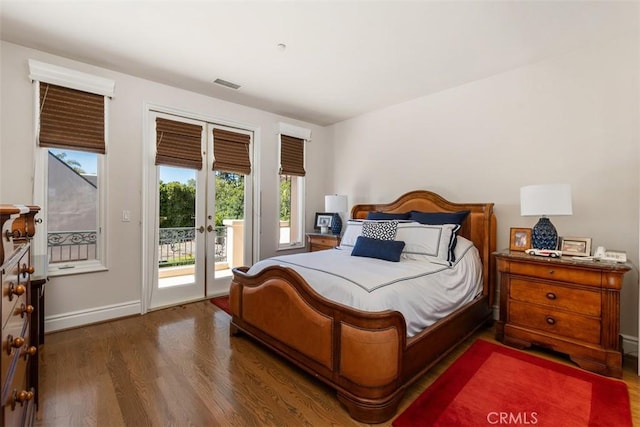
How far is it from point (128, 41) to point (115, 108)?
32.1 inches

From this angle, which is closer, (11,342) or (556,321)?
(11,342)

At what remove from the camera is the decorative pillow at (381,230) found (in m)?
2.92

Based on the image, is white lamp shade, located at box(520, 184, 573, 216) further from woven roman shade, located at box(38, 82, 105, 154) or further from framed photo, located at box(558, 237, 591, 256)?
woven roman shade, located at box(38, 82, 105, 154)

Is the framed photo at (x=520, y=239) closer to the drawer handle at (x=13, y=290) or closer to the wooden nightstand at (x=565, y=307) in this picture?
the wooden nightstand at (x=565, y=307)

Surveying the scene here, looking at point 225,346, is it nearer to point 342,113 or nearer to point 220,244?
point 220,244

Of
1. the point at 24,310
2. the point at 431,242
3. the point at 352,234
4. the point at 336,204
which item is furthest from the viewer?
the point at 336,204

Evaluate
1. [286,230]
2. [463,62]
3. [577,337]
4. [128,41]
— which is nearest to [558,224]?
[577,337]

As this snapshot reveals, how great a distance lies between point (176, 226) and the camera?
3582 millimetres

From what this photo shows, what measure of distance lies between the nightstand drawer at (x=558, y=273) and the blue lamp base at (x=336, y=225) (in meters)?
2.36

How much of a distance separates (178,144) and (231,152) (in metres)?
0.66

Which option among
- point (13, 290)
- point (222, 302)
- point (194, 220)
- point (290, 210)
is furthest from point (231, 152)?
point (13, 290)

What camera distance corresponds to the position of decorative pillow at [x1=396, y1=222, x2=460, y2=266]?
8.67 ft

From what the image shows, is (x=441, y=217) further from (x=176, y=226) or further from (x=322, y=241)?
(x=176, y=226)

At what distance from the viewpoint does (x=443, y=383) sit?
1.99 meters
